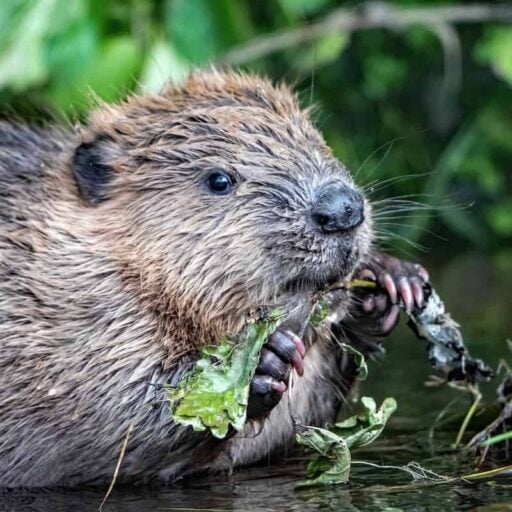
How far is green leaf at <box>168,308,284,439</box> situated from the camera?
2.75 m

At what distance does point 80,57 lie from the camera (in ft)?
16.2

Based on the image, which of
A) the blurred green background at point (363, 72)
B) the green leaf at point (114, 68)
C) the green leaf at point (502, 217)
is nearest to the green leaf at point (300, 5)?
the blurred green background at point (363, 72)

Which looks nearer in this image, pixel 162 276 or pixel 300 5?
pixel 162 276

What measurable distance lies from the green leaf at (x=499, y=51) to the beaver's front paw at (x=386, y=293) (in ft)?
7.56

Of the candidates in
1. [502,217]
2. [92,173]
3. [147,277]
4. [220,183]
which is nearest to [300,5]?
[502,217]

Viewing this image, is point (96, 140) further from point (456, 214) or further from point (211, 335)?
point (456, 214)

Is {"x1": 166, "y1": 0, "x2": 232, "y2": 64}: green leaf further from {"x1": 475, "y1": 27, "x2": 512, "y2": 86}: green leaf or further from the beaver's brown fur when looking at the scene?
the beaver's brown fur

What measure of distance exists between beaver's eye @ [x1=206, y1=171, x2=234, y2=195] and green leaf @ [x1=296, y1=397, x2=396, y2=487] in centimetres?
52

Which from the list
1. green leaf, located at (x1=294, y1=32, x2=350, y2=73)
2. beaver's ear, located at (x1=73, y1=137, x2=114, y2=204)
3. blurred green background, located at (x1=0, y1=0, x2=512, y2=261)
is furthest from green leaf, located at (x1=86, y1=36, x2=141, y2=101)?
beaver's ear, located at (x1=73, y1=137, x2=114, y2=204)

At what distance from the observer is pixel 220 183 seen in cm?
307

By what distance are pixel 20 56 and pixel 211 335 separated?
82.2 inches

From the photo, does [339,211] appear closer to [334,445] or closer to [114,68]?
[334,445]

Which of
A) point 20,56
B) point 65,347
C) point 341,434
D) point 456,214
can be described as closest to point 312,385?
point 341,434

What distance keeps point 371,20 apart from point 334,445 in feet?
10.5
